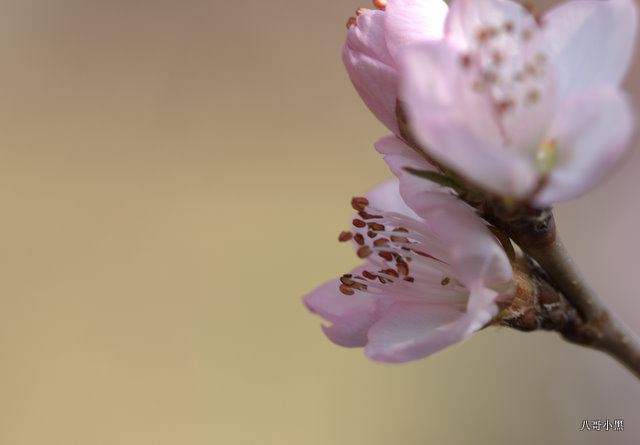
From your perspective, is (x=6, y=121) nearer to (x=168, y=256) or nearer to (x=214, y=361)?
(x=168, y=256)

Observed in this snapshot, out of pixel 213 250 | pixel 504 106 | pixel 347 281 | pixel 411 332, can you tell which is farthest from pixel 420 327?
pixel 213 250

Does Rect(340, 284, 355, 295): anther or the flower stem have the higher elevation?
Rect(340, 284, 355, 295): anther

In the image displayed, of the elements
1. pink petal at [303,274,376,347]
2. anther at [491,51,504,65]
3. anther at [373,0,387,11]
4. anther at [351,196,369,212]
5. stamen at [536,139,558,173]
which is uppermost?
anther at [373,0,387,11]

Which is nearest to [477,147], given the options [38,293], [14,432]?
[14,432]

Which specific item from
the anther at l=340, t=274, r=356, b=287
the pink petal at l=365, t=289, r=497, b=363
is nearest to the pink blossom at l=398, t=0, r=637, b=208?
the pink petal at l=365, t=289, r=497, b=363

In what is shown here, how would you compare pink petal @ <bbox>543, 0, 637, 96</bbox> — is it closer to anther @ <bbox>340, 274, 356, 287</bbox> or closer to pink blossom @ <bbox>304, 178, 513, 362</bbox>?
pink blossom @ <bbox>304, 178, 513, 362</bbox>

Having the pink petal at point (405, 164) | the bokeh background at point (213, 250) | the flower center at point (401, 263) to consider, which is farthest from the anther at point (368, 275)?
the bokeh background at point (213, 250)
